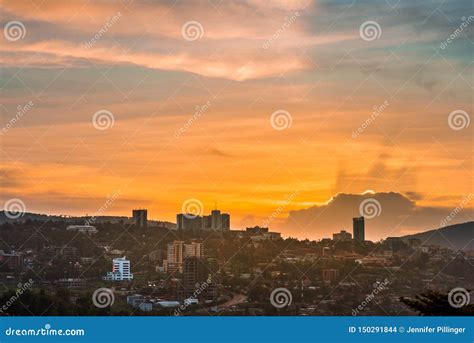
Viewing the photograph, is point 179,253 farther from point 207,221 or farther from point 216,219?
point 216,219

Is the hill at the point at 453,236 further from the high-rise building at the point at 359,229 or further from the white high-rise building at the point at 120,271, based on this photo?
the white high-rise building at the point at 120,271

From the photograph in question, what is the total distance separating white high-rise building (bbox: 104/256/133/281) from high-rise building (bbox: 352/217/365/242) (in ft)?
21.7

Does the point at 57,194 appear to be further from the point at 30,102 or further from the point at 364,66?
the point at 364,66

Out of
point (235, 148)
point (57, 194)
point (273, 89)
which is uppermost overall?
point (273, 89)

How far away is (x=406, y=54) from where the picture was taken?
78.2ft

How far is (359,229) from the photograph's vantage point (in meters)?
25.1

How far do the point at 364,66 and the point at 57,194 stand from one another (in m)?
9.09

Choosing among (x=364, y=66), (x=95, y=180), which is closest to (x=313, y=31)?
(x=364, y=66)

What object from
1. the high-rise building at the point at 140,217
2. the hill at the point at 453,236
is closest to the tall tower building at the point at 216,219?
the high-rise building at the point at 140,217

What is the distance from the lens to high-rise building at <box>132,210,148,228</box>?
75.5ft

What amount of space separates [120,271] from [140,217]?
183cm

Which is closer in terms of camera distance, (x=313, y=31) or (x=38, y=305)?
(x=38, y=305)

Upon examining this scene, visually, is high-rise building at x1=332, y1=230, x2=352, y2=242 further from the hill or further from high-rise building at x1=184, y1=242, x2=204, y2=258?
high-rise building at x1=184, y1=242, x2=204, y2=258

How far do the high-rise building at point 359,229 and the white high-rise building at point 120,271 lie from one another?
661cm
